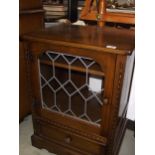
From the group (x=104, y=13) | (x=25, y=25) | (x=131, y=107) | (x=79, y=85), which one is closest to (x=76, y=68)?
(x=79, y=85)

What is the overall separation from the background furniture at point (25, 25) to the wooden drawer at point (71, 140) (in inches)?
9.3

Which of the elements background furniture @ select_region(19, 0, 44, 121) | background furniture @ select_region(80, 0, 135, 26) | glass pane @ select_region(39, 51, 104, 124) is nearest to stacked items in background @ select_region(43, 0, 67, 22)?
background furniture @ select_region(19, 0, 44, 121)

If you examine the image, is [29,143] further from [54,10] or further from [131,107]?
[54,10]

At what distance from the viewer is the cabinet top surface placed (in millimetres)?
829

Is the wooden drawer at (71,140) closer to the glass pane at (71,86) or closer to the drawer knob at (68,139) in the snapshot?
the drawer knob at (68,139)

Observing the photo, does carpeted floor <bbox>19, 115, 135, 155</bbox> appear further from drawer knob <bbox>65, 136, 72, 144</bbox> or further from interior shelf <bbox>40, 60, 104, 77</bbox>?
interior shelf <bbox>40, 60, 104, 77</bbox>

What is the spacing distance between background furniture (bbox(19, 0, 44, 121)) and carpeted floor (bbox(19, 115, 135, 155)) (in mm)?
83

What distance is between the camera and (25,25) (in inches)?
52.1

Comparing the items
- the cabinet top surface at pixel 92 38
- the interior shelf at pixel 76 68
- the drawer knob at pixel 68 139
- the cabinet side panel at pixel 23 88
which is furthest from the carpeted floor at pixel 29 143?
the cabinet top surface at pixel 92 38

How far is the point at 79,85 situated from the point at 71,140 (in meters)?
0.36

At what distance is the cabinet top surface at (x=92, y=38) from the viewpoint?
829 mm

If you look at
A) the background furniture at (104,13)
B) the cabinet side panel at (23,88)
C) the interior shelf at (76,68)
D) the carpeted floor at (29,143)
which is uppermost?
the background furniture at (104,13)
